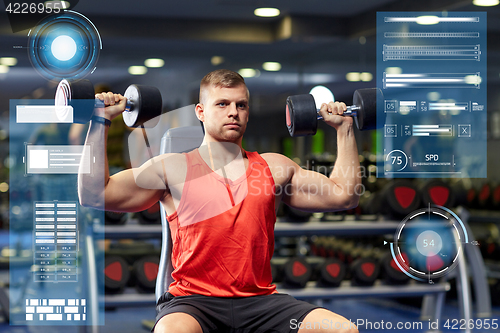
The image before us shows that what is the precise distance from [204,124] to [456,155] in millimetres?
1045

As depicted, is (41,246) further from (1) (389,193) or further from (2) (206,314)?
(1) (389,193)

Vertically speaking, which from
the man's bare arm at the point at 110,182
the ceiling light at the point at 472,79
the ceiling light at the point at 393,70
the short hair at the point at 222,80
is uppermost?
the ceiling light at the point at 393,70

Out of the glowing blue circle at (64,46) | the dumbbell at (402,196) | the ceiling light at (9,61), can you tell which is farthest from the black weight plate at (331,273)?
the ceiling light at (9,61)

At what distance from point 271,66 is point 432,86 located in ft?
2.62

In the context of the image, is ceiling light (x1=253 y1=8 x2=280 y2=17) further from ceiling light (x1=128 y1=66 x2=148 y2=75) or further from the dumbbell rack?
the dumbbell rack

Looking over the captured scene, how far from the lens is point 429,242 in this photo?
7.06ft

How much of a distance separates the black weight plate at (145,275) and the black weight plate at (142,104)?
3.42ft

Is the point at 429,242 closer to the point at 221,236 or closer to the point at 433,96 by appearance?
the point at 433,96

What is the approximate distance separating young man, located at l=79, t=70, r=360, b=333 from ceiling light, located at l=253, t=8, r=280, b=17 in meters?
0.87

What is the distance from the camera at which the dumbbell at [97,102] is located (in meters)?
1.25

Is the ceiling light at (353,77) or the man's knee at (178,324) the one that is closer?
the man's knee at (178,324)

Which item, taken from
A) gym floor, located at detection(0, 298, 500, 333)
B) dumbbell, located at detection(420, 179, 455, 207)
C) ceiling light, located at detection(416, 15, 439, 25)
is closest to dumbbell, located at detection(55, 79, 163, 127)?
ceiling light, located at detection(416, 15, 439, 25)

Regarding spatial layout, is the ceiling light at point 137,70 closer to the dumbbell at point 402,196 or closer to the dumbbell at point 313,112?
the dumbbell at point 313,112

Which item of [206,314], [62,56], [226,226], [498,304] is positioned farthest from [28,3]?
[498,304]
